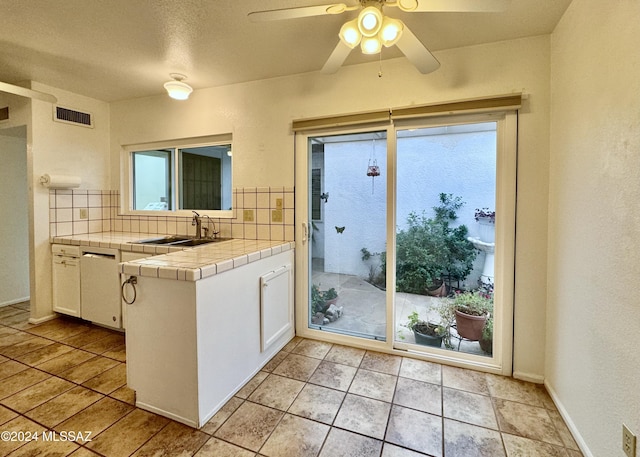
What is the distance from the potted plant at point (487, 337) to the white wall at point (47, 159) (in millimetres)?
4038

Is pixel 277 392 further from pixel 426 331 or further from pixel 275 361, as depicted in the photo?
pixel 426 331

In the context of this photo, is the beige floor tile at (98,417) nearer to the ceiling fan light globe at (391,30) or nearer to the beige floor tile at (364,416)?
the beige floor tile at (364,416)

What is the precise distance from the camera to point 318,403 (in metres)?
1.80

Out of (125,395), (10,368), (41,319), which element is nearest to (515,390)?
(125,395)

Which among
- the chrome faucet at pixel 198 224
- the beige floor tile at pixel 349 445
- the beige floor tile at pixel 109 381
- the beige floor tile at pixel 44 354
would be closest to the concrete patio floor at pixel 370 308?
the beige floor tile at pixel 349 445

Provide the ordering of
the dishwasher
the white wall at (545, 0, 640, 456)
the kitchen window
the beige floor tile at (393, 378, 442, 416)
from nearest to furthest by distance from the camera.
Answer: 1. the white wall at (545, 0, 640, 456)
2. the beige floor tile at (393, 378, 442, 416)
3. the dishwasher
4. the kitchen window

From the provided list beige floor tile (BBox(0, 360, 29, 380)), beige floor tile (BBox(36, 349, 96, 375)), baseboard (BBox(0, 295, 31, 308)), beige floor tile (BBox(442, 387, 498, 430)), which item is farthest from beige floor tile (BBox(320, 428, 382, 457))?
baseboard (BBox(0, 295, 31, 308))

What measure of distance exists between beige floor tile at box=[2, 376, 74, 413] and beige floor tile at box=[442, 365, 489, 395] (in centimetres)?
250

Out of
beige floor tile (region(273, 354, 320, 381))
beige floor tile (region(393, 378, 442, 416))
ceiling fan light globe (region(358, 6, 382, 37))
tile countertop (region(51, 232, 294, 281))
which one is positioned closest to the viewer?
ceiling fan light globe (region(358, 6, 382, 37))

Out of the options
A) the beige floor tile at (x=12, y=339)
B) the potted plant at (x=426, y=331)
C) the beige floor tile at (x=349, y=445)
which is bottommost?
the beige floor tile at (x=349, y=445)

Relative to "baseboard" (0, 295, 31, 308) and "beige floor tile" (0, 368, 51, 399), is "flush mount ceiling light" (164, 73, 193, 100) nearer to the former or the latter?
"beige floor tile" (0, 368, 51, 399)

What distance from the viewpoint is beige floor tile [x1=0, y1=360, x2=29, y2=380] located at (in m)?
2.07

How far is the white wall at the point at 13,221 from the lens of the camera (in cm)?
337

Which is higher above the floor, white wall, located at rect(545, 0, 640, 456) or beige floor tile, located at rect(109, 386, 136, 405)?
white wall, located at rect(545, 0, 640, 456)
